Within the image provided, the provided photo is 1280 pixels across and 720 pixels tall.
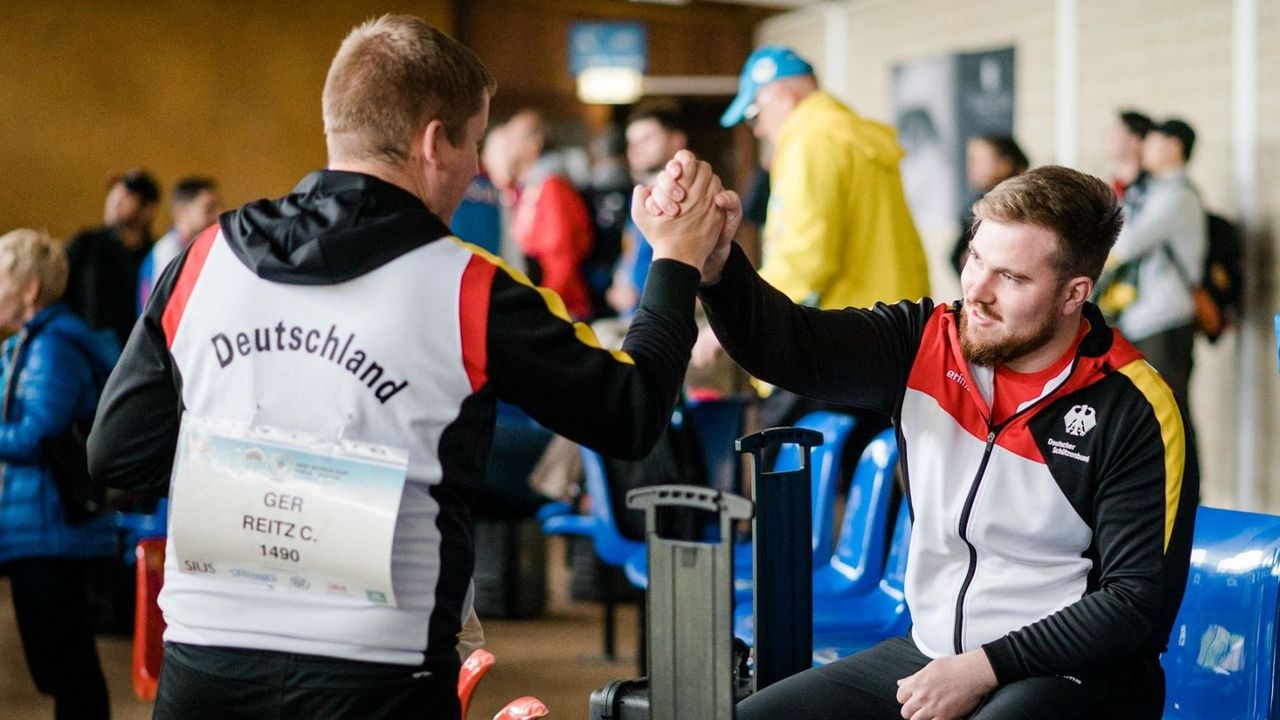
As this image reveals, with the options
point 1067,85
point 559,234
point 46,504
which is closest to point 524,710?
point 46,504

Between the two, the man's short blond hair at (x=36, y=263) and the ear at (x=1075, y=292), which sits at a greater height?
the man's short blond hair at (x=36, y=263)

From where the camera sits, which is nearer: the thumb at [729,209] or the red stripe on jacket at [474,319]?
the red stripe on jacket at [474,319]

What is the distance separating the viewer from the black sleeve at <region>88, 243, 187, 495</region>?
150 cm

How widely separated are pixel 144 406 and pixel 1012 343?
1129 millimetres

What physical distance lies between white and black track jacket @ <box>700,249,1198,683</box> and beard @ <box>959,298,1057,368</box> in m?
0.04

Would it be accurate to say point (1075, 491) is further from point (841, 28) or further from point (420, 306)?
point (841, 28)

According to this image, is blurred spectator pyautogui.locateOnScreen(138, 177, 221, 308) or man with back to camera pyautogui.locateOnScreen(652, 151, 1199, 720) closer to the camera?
man with back to camera pyautogui.locateOnScreen(652, 151, 1199, 720)

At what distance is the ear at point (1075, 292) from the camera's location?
1.91 metres

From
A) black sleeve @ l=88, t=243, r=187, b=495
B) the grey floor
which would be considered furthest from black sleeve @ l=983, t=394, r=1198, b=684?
the grey floor

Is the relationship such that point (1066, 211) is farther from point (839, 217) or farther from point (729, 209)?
point (839, 217)

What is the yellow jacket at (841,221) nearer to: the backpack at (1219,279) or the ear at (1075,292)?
the ear at (1075,292)

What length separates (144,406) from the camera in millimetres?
1508

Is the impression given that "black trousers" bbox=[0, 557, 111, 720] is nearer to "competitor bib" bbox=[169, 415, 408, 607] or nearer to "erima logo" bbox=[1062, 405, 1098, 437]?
"competitor bib" bbox=[169, 415, 408, 607]

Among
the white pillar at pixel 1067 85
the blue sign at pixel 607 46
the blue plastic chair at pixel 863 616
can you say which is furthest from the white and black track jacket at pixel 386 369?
the blue sign at pixel 607 46
